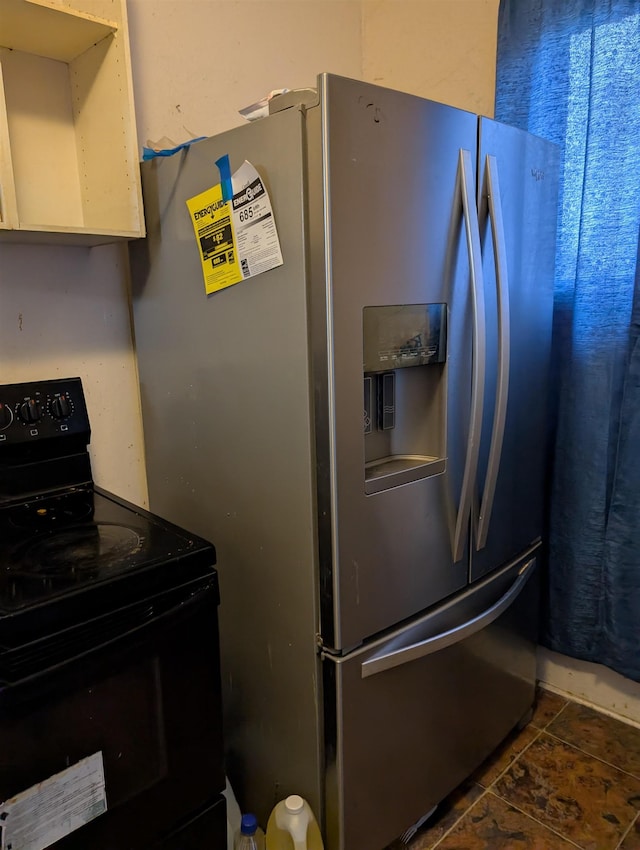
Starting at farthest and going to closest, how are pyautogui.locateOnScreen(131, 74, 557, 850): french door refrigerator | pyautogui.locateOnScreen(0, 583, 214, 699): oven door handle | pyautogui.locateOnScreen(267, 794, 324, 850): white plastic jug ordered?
pyautogui.locateOnScreen(267, 794, 324, 850): white plastic jug < pyautogui.locateOnScreen(131, 74, 557, 850): french door refrigerator < pyautogui.locateOnScreen(0, 583, 214, 699): oven door handle

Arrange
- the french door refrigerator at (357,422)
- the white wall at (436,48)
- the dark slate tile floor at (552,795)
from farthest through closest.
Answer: the white wall at (436,48), the dark slate tile floor at (552,795), the french door refrigerator at (357,422)

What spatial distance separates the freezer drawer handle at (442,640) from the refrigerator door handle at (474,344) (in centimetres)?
16

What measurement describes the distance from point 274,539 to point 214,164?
2.42ft

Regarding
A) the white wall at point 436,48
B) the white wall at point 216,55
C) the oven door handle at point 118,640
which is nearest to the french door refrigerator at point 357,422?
the oven door handle at point 118,640

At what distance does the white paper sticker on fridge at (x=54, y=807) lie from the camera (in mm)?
851

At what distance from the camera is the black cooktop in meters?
0.89

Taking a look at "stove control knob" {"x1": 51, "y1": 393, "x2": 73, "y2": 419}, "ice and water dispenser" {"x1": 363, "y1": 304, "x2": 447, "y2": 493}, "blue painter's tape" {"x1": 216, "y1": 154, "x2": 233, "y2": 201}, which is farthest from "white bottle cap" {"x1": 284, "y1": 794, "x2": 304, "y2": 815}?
"blue painter's tape" {"x1": 216, "y1": 154, "x2": 233, "y2": 201}

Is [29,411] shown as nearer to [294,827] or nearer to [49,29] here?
[49,29]

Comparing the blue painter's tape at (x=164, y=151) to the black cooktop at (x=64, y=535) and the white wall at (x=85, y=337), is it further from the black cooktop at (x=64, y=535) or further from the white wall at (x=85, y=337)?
the black cooktop at (x=64, y=535)

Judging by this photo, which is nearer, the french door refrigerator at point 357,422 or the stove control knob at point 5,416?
the french door refrigerator at point 357,422

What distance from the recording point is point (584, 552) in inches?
68.7

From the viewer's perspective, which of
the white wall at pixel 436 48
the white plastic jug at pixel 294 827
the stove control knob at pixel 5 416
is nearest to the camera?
the white plastic jug at pixel 294 827

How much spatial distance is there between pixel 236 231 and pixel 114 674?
2.60 ft

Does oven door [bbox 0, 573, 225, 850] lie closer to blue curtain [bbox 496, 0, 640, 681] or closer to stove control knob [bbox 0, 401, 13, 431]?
stove control knob [bbox 0, 401, 13, 431]
